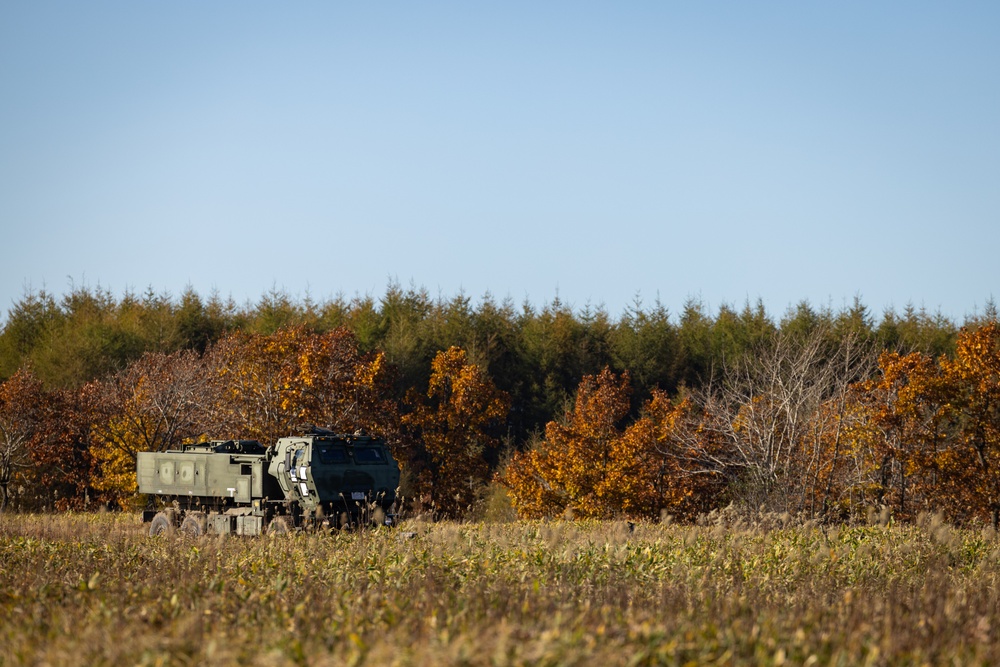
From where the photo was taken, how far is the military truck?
20.1 meters

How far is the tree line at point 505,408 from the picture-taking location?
28.8m

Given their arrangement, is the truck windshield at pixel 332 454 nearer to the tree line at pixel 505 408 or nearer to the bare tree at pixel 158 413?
the tree line at pixel 505 408

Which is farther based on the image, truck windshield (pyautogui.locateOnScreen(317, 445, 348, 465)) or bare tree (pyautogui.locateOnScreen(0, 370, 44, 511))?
bare tree (pyautogui.locateOnScreen(0, 370, 44, 511))

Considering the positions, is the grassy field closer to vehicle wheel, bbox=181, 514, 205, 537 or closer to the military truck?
the military truck

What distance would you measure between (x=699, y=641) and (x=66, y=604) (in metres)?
5.03

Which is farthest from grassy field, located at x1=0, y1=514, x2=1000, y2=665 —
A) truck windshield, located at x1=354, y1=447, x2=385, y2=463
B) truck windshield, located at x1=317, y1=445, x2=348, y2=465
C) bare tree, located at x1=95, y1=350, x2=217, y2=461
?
bare tree, located at x1=95, y1=350, x2=217, y2=461

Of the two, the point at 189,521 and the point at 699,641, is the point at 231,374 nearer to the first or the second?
the point at 189,521

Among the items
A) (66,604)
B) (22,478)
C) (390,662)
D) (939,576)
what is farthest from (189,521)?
(22,478)

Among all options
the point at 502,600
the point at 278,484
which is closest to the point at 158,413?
the point at 278,484

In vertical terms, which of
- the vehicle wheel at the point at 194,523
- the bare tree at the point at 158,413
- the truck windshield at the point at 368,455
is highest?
the bare tree at the point at 158,413

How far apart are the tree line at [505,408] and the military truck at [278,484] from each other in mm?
3170

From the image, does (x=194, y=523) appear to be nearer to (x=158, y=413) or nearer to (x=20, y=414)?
(x=158, y=413)

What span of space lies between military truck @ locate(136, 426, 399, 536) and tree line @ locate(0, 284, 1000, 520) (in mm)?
3170

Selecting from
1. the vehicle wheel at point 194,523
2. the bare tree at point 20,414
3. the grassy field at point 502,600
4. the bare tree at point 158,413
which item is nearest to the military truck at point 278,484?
the vehicle wheel at point 194,523
